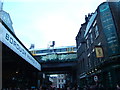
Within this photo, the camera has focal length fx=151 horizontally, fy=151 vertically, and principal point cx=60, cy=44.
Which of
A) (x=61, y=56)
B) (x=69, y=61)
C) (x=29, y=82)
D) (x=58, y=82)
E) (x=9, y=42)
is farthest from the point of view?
(x=58, y=82)

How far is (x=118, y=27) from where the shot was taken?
16.4 meters

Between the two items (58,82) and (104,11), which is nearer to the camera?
(104,11)

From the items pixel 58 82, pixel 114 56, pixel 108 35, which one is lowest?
pixel 58 82

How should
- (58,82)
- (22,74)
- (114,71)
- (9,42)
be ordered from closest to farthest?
1. (9,42)
2. (114,71)
3. (22,74)
4. (58,82)

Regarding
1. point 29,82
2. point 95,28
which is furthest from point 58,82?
point 95,28

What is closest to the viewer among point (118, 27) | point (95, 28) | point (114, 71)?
point (114, 71)

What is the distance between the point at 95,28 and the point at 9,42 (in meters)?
13.6

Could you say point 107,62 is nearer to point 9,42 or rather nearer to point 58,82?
point 9,42

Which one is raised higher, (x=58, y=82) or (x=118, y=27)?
(x=118, y=27)

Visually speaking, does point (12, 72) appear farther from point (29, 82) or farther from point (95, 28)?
point (95, 28)

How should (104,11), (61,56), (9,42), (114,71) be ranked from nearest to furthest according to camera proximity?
(9,42), (114,71), (104,11), (61,56)

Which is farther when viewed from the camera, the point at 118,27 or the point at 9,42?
the point at 118,27

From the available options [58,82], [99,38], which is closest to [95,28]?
[99,38]

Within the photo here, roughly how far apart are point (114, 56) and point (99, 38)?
411cm
